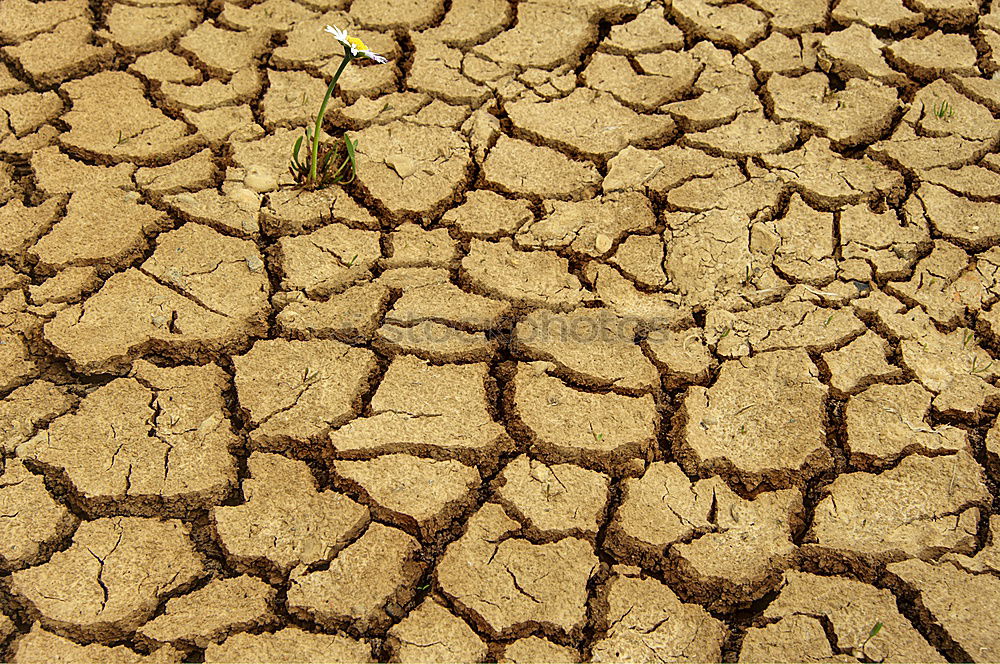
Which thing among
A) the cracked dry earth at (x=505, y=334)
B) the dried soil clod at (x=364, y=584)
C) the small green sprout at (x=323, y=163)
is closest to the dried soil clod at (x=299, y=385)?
the cracked dry earth at (x=505, y=334)

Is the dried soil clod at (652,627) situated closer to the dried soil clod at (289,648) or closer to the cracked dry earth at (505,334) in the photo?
the cracked dry earth at (505,334)

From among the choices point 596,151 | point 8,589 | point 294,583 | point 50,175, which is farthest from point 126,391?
point 596,151

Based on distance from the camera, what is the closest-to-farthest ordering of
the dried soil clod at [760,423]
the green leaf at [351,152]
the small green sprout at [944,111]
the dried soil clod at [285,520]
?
the dried soil clod at [285,520], the dried soil clod at [760,423], the green leaf at [351,152], the small green sprout at [944,111]

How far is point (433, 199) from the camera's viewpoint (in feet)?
8.71

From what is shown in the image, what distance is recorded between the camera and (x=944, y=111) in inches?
114

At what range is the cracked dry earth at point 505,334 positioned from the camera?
1.91 metres

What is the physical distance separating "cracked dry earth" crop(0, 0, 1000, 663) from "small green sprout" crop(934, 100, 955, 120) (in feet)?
0.23

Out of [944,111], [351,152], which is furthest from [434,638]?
[944,111]

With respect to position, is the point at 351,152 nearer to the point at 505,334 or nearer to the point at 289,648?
the point at 505,334

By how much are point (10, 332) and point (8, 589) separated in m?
0.70

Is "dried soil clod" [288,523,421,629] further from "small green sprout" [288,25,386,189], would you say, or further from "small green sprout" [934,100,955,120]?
"small green sprout" [934,100,955,120]

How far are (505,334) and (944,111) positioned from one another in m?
1.64

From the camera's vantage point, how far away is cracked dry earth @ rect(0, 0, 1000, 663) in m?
1.91

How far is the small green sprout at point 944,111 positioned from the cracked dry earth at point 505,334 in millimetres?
71
